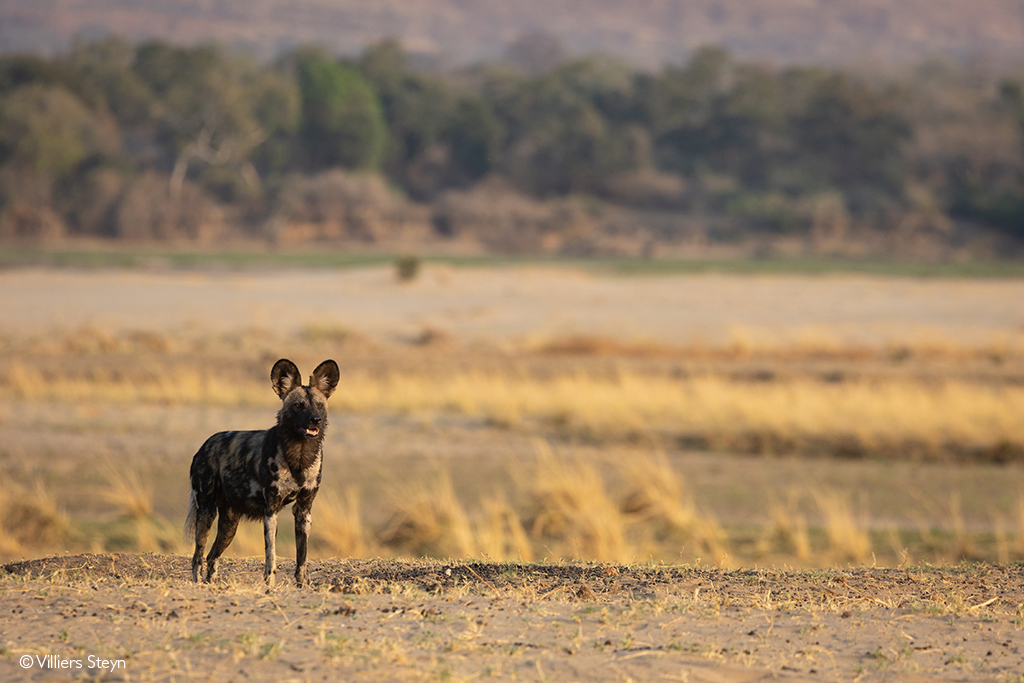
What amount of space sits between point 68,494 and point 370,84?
86707 millimetres

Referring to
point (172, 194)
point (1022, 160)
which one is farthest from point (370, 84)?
point (1022, 160)

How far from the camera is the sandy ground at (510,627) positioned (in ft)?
19.4

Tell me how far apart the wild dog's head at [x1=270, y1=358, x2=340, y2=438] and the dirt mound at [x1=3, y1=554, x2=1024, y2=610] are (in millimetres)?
1286

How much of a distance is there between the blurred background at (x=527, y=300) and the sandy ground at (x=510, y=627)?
3.02 metres

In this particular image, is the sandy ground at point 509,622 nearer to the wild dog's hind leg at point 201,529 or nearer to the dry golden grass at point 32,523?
the wild dog's hind leg at point 201,529

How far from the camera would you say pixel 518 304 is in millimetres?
46312

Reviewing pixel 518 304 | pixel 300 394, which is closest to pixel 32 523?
pixel 300 394

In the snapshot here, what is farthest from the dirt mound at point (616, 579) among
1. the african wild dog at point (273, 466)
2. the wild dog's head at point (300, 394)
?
the wild dog's head at point (300, 394)

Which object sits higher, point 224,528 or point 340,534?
point 224,528

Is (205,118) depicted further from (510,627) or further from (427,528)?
(510,627)

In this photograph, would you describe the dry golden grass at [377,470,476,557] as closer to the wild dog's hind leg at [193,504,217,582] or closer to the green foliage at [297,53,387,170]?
the wild dog's hind leg at [193,504,217,582]

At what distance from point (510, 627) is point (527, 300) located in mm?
41164

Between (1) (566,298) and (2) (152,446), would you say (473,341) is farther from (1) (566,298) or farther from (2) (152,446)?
(2) (152,446)

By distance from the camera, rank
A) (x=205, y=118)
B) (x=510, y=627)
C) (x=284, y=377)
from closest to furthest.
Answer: (x=284, y=377) → (x=510, y=627) → (x=205, y=118)
